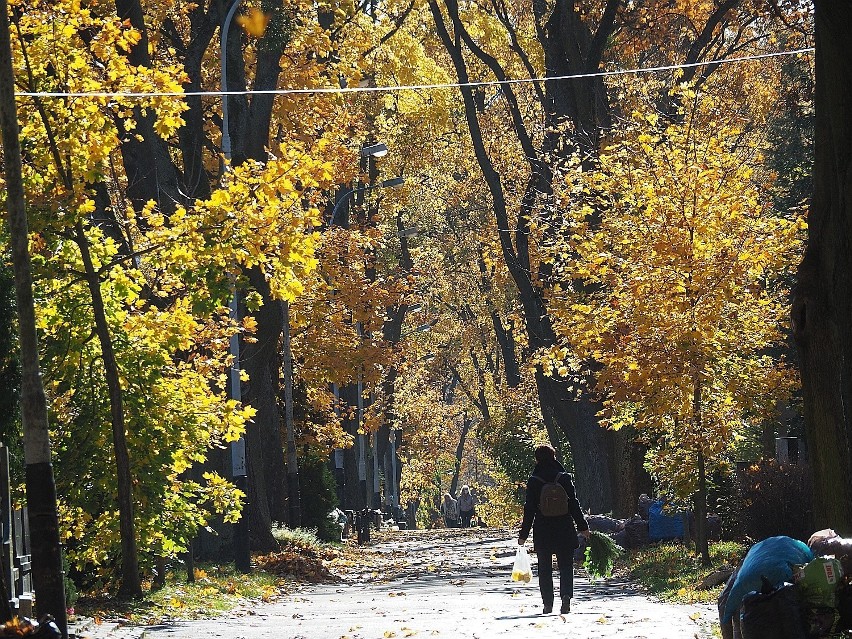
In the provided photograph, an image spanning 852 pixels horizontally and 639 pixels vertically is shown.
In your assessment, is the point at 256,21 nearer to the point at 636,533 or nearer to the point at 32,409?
the point at 636,533

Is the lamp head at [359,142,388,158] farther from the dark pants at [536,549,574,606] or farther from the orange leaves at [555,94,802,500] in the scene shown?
the dark pants at [536,549,574,606]

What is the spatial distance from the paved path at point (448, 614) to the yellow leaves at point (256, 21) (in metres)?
9.57

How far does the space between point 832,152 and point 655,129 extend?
1256cm

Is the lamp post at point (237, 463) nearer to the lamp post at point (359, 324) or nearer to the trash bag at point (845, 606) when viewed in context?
the lamp post at point (359, 324)

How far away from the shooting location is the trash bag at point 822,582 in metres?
8.64

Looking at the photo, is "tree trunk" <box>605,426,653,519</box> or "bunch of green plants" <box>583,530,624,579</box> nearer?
"bunch of green plants" <box>583,530,624,579</box>

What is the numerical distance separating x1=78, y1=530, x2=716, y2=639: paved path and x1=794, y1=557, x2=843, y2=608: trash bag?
497 cm

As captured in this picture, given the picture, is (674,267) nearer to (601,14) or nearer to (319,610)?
(319,610)

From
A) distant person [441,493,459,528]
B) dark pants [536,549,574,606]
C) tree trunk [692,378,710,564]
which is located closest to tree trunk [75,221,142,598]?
dark pants [536,549,574,606]

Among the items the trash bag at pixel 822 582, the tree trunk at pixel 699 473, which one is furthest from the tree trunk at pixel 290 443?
the trash bag at pixel 822 582

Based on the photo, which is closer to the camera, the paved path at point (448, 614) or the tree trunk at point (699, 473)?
the paved path at point (448, 614)

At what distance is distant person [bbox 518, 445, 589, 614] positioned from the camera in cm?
1686

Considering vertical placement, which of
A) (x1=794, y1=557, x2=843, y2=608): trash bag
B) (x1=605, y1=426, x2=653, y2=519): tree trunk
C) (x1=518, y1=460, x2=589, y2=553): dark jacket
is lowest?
(x1=794, y1=557, x2=843, y2=608): trash bag

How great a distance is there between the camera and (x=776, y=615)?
8.70 metres
